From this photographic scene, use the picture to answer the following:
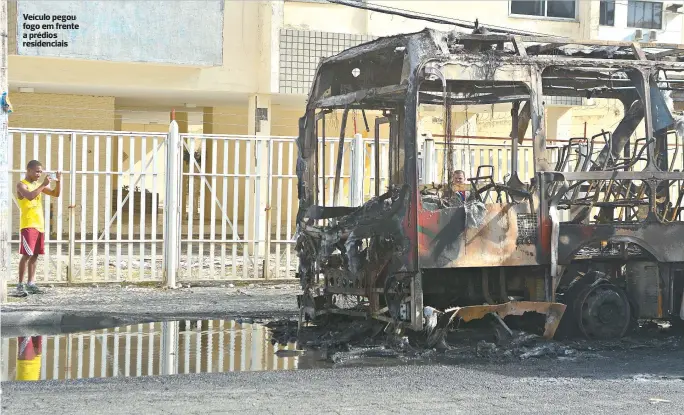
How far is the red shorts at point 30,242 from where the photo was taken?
43.4ft

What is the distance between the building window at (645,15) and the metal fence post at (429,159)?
10.5 metres

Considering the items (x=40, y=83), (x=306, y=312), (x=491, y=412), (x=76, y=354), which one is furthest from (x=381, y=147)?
(x=40, y=83)

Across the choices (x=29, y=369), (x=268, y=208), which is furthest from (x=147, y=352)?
(x=268, y=208)

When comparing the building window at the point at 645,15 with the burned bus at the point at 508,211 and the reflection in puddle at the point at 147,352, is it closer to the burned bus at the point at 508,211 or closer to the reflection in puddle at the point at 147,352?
the burned bus at the point at 508,211

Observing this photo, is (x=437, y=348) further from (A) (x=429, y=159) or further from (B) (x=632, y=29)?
(B) (x=632, y=29)

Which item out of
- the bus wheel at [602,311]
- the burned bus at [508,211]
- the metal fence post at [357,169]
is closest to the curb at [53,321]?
the burned bus at [508,211]

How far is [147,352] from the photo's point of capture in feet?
31.0

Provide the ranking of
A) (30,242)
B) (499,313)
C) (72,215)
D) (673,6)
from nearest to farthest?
(499,313) < (30,242) < (72,215) < (673,6)

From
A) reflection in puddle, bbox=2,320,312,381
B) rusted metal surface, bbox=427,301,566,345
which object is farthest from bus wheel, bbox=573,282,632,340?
reflection in puddle, bbox=2,320,312,381

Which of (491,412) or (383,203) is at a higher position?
(383,203)

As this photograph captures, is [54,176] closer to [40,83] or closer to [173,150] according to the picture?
[173,150]

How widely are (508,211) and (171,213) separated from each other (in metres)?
6.38

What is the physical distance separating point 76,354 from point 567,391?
172 inches

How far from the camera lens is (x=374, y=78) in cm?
1020
